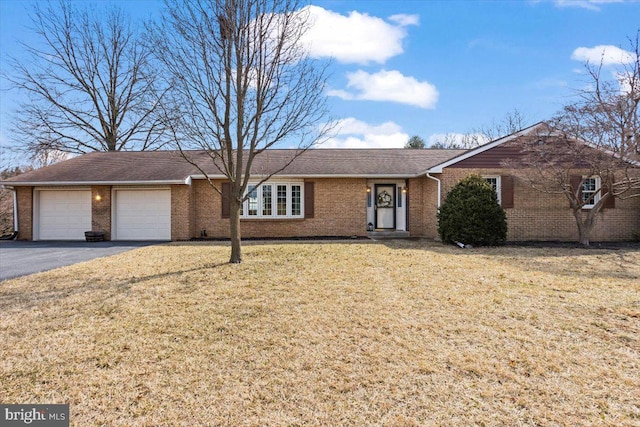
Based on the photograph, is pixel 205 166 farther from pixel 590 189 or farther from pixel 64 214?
pixel 590 189

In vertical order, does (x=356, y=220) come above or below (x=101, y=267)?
above

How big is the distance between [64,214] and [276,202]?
9.22 m

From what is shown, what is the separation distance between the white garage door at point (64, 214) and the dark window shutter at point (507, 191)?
17.1 metres

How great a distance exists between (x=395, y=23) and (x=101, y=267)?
35.9ft

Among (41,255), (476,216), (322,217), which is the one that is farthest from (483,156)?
(41,255)

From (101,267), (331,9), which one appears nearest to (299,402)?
(101,267)

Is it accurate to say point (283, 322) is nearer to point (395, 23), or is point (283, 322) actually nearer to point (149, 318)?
point (149, 318)

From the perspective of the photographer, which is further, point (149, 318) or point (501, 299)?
point (501, 299)

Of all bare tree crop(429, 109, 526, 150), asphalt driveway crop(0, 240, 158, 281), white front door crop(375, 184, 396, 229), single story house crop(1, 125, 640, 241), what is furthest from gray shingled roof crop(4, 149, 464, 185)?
bare tree crop(429, 109, 526, 150)

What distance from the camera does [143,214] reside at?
14031 mm

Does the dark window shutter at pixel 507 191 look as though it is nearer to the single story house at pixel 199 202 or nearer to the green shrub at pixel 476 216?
the green shrub at pixel 476 216

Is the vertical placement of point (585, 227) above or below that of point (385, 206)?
below

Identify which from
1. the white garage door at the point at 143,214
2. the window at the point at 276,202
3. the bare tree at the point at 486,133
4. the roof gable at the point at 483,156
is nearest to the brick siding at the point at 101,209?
the white garage door at the point at 143,214

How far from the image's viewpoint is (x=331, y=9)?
9.07 metres
